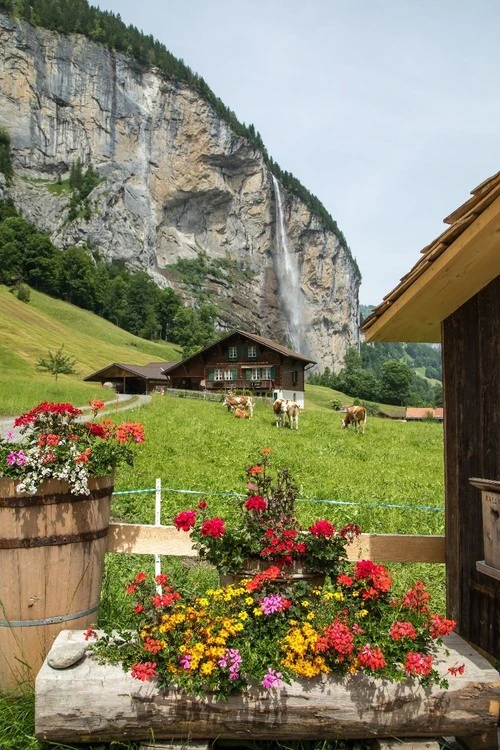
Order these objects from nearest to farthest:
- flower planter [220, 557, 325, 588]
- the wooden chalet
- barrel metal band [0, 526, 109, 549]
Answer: barrel metal band [0, 526, 109, 549]
the wooden chalet
flower planter [220, 557, 325, 588]

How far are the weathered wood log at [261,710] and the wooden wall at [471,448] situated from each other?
0.86 m

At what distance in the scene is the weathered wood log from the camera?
11.3 ft

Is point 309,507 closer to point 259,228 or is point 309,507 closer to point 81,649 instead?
point 81,649

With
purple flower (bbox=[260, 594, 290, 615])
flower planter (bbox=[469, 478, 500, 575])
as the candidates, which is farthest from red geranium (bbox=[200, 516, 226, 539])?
flower planter (bbox=[469, 478, 500, 575])

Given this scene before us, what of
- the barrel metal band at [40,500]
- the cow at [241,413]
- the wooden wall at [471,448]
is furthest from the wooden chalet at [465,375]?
the cow at [241,413]

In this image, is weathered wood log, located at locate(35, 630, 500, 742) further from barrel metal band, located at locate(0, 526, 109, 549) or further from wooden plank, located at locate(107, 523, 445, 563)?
wooden plank, located at locate(107, 523, 445, 563)

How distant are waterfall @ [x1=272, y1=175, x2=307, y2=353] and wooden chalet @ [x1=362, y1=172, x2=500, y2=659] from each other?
548ft

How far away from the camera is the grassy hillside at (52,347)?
3891cm

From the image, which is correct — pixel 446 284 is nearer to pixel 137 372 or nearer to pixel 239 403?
pixel 239 403

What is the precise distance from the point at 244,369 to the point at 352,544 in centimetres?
6075

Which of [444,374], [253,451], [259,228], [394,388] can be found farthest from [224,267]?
[444,374]

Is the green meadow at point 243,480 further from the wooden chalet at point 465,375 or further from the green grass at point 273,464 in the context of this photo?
the wooden chalet at point 465,375

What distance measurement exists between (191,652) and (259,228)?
550 ft

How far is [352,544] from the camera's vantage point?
4.54 meters
